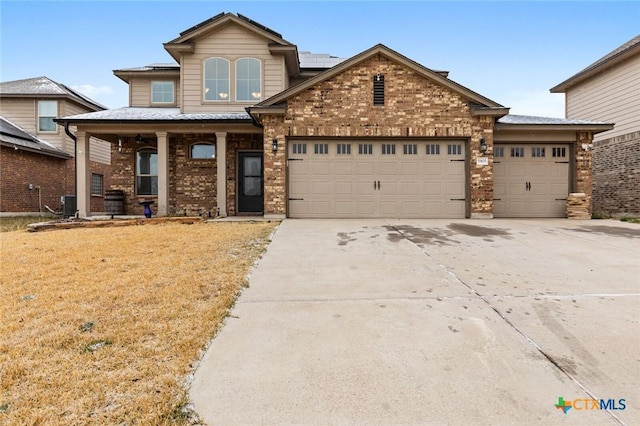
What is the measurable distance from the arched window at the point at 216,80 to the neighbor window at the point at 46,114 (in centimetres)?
993

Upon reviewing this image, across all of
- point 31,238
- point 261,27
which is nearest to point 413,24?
point 261,27

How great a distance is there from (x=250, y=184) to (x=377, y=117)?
5.06 m

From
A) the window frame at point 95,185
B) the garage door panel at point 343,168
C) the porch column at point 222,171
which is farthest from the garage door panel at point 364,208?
the window frame at point 95,185

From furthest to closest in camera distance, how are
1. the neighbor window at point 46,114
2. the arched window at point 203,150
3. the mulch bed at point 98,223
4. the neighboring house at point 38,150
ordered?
the neighbor window at point 46,114 → the neighboring house at point 38,150 → the arched window at point 203,150 → the mulch bed at point 98,223

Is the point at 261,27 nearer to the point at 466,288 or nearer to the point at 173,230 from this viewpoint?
the point at 173,230

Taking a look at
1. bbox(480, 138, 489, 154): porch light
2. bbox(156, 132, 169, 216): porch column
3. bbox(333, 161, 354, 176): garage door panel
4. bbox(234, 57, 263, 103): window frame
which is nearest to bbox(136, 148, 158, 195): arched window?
bbox(156, 132, 169, 216): porch column

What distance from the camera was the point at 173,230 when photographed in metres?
7.74

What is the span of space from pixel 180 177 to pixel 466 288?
424 inches

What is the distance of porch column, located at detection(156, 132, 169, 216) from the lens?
34.4ft

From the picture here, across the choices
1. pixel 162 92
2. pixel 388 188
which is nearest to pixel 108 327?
pixel 388 188

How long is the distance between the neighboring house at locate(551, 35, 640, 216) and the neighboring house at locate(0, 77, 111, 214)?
22772 mm

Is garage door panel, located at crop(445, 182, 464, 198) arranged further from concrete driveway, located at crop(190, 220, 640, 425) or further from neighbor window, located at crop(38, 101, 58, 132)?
neighbor window, located at crop(38, 101, 58, 132)

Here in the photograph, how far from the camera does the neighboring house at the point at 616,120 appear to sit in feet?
38.5

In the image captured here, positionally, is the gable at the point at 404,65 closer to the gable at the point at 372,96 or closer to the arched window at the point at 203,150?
the gable at the point at 372,96
